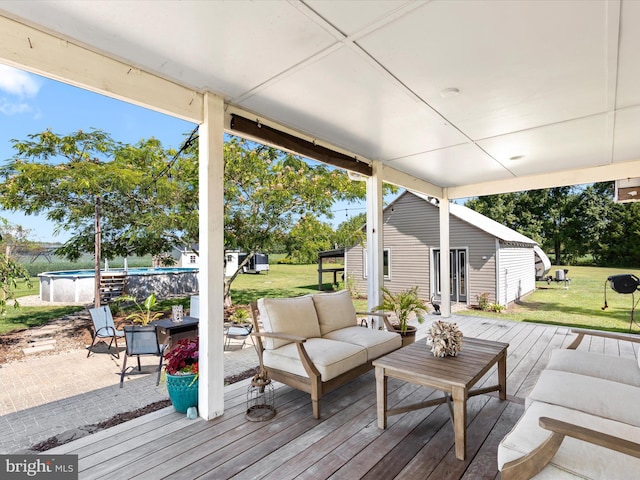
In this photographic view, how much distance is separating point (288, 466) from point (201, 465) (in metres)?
0.56

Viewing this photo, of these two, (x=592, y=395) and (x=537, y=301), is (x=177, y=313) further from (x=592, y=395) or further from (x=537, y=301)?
(x=537, y=301)

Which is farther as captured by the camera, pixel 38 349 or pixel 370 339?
pixel 38 349

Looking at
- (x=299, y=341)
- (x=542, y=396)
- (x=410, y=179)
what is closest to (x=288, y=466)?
(x=299, y=341)

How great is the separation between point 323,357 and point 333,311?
1004 millimetres

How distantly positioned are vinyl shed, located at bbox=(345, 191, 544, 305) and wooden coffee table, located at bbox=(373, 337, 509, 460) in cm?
732

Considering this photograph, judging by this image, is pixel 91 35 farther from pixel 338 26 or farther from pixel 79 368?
pixel 79 368

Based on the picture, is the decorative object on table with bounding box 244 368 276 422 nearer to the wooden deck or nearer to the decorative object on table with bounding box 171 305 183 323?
the wooden deck

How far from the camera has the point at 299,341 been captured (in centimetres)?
273

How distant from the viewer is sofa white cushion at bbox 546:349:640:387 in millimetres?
2312

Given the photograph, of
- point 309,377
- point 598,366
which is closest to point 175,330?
point 309,377

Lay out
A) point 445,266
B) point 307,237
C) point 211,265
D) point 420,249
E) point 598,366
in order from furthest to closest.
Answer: point 420,249, point 307,237, point 445,266, point 211,265, point 598,366

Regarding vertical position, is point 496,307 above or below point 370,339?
below

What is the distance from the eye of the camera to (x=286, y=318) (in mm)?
3199

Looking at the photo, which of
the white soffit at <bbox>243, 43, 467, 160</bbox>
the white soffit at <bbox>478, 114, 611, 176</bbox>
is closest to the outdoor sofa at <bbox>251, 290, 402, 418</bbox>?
the white soffit at <bbox>243, 43, 467, 160</bbox>
